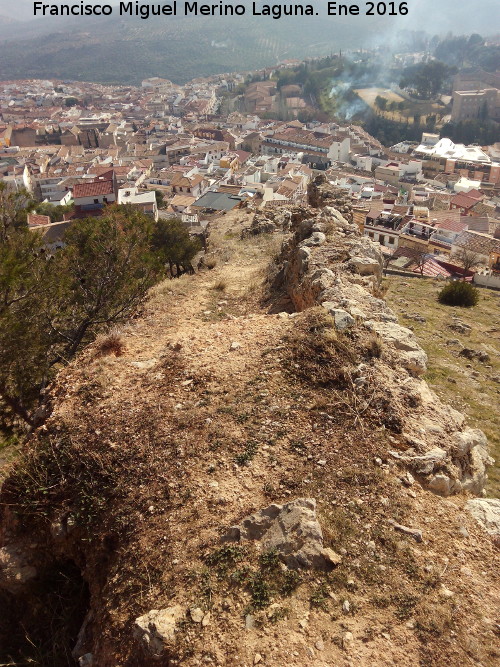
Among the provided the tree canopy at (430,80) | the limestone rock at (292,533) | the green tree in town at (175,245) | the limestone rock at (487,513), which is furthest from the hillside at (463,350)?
the tree canopy at (430,80)

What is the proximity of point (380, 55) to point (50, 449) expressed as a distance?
148783mm

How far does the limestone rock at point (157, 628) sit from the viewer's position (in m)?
3.59

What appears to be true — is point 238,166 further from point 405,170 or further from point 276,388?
point 276,388

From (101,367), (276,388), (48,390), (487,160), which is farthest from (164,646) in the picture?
(487,160)

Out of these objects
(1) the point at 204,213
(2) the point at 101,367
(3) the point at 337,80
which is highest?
(3) the point at 337,80

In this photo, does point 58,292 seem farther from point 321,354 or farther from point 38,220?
point 38,220

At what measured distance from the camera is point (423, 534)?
4266 mm

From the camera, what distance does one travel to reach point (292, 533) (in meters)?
4.11

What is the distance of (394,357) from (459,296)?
36.3ft

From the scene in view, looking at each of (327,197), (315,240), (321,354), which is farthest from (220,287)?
(327,197)

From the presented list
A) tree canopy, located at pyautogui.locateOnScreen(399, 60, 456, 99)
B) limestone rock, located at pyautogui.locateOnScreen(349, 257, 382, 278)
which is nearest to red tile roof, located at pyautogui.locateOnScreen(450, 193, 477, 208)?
limestone rock, located at pyautogui.locateOnScreen(349, 257, 382, 278)

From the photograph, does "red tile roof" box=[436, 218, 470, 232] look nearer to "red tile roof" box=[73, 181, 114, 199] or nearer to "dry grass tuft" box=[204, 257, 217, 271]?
"dry grass tuft" box=[204, 257, 217, 271]

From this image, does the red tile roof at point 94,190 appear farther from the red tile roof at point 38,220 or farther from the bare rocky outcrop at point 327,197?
the bare rocky outcrop at point 327,197

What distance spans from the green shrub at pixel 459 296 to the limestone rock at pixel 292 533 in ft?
44.0
